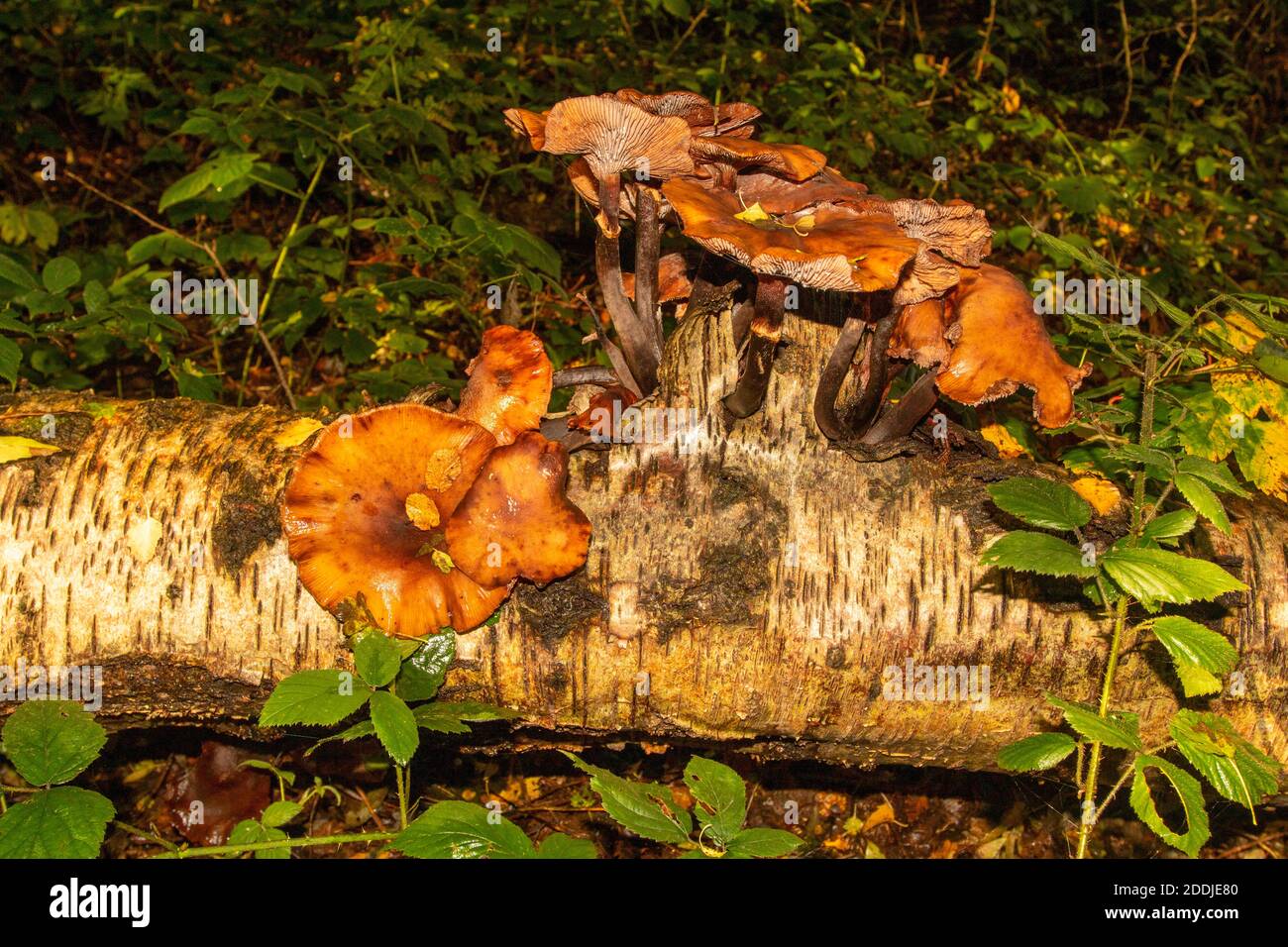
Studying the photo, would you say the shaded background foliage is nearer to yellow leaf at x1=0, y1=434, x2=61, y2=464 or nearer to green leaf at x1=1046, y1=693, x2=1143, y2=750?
yellow leaf at x1=0, y1=434, x2=61, y2=464

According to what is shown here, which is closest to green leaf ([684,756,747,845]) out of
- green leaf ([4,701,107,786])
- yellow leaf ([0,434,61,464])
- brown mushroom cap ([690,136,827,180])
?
green leaf ([4,701,107,786])

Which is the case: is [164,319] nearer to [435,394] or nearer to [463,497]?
[435,394]

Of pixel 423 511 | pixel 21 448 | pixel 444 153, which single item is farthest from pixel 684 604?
pixel 444 153

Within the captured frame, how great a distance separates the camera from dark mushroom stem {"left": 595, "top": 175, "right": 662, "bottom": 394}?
3.11 m

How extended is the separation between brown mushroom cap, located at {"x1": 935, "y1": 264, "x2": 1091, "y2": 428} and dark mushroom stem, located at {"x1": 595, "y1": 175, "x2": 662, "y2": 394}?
0.98 meters

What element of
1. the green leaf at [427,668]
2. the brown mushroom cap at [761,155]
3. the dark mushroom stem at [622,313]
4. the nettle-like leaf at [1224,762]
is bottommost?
the nettle-like leaf at [1224,762]

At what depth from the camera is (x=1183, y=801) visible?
230 centimetres

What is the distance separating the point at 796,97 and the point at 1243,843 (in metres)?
5.60

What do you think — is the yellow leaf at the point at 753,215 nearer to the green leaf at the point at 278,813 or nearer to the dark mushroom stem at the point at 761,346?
the dark mushroom stem at the point at 761,346

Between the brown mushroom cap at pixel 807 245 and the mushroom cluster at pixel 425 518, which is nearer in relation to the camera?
the brown mushroom cap at pixel 807 245

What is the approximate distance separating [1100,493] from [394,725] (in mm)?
2325

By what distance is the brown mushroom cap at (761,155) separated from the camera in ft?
8.77

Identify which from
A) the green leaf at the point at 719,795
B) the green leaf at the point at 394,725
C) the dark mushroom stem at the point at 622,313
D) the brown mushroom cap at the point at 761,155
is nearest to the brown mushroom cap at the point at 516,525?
the green leaf at the point at 394,725

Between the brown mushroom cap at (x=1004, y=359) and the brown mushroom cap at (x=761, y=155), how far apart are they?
68 centimetres
